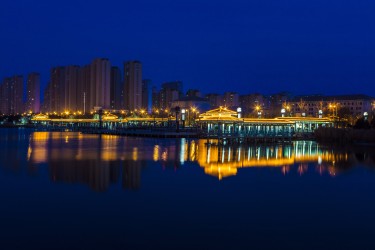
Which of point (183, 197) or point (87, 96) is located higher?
point (87, 96)

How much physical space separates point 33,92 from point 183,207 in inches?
4909

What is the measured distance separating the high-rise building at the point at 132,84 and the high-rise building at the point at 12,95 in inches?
1809

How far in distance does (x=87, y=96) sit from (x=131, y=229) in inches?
3674

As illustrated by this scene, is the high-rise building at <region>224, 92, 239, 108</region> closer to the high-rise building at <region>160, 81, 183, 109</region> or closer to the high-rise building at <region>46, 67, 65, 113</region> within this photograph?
the high-rise building at <region>160, 81, 183, 109</region>

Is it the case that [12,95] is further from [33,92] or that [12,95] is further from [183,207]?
[183,207]

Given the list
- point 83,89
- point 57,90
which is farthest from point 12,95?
point 83,89

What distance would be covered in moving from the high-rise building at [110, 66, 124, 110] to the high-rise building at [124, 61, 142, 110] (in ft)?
11.6

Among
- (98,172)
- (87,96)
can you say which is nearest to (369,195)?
(98,172)

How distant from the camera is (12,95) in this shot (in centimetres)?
13338

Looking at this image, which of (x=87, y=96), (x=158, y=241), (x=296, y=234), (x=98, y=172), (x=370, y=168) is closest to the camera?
(x=158, y=241)

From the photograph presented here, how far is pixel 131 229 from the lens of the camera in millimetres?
7641

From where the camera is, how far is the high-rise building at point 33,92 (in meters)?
124

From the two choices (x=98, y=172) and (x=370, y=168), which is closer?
(x=98, y=172)

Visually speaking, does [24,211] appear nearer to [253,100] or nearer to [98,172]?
[98,172]
